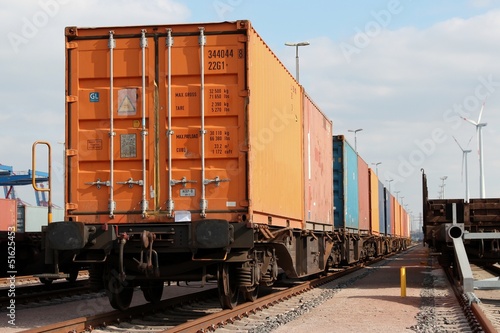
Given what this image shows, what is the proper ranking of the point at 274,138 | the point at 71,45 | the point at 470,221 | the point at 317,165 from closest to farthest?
the point at 71,45 < the point at 274,138 < the point at 470,221 < the point at 317,165

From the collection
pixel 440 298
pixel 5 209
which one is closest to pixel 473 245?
pixel 440 298

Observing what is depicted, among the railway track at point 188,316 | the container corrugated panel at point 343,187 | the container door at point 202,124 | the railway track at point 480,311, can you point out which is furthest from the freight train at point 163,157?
the container corrugated panel at point 343,187

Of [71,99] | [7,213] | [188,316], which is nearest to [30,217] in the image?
[7,213]

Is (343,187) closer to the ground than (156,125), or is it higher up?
closer to the ground

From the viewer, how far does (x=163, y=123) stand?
10398mm

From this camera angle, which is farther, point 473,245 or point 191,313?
point 473,245

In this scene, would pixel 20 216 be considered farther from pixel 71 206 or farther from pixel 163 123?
pixel 163 123

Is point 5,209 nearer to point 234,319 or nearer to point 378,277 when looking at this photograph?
point 378,277

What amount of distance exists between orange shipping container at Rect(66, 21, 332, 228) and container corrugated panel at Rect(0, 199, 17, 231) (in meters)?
12.4

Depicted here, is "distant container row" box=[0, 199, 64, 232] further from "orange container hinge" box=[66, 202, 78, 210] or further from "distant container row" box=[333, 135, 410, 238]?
"orange container hinge" box=[66, 202, 78, 210]

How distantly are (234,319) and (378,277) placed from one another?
35.2ft

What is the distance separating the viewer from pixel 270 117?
11953mm

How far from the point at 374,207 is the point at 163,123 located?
75.3 feet

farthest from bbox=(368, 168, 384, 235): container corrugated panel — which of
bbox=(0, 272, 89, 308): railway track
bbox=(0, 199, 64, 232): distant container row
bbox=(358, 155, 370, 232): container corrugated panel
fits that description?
bbox=(0, 272, 89, 308): railway track
